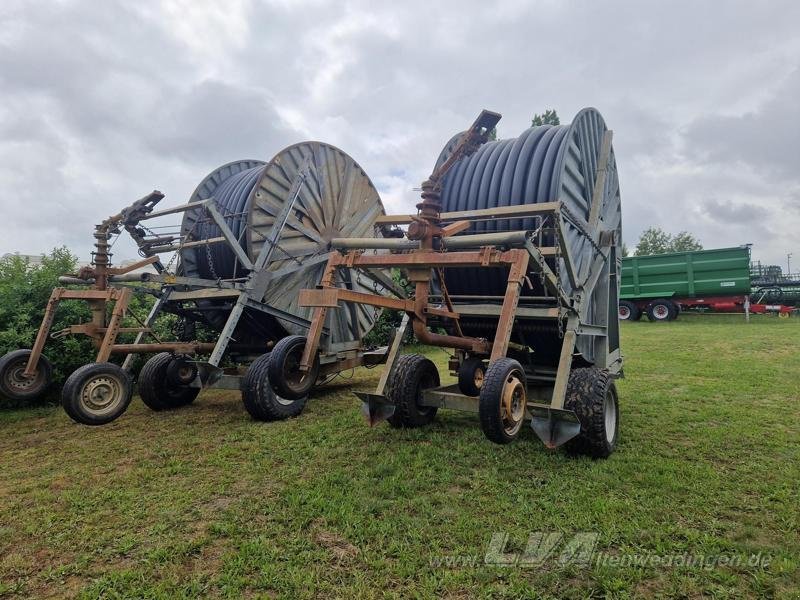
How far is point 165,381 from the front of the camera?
656cm

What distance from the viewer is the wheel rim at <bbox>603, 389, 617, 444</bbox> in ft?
14.4

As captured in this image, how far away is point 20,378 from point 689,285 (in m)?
19.6

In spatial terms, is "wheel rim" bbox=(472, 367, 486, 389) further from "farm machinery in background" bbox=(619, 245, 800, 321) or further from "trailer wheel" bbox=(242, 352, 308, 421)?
"farm machinery in background" bbox=(619, 245, 800, 321)

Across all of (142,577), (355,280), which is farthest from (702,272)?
(142,577)

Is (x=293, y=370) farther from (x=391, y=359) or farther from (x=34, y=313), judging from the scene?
(x=34, y=313)

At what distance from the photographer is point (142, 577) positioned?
2.53m

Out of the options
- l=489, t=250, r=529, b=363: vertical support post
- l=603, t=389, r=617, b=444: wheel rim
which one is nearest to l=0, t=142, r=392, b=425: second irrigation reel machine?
l=489, t=250, r=529, b=363: vertical support post

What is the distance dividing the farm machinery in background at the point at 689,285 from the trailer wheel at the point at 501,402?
1729cm

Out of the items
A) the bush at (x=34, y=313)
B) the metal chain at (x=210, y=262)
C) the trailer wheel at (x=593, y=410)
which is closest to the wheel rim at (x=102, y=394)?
the bush at (x=34, y=313)

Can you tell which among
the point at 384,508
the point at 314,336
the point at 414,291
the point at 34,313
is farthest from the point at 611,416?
the point at 34,313

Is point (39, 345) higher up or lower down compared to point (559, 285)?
lower down

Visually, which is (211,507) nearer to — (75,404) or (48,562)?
(48,562)

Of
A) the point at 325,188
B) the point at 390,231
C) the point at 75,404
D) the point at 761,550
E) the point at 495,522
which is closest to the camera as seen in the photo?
the point at 761,550

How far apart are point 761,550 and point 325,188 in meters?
7.03
